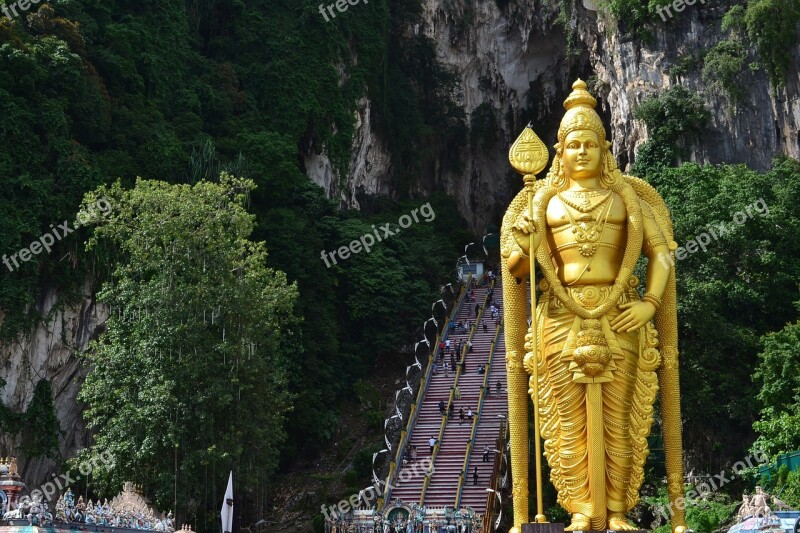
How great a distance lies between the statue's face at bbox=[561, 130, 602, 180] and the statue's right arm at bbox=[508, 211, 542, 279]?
69cm

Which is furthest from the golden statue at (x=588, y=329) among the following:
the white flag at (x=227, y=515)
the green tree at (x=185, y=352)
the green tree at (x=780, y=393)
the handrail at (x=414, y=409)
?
the handrail at (x=414, y=409)

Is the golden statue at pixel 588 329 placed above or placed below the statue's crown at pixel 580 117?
below

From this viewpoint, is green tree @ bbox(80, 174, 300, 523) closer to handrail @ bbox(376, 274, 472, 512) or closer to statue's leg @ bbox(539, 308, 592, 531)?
handrail @ bbox(376, 274, 472, 512)

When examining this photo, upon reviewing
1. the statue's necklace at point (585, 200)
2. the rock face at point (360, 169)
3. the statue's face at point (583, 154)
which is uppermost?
the rock face at point (360, 169)

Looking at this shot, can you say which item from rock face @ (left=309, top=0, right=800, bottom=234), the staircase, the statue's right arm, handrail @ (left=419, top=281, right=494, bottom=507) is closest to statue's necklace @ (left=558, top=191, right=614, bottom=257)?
the statue's right arm

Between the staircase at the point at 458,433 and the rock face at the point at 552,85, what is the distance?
6.47 meters

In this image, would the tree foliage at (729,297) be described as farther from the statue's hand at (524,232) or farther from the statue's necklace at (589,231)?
the statue's hand at (524,232)

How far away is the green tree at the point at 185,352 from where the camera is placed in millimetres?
18969

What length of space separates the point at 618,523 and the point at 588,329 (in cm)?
183

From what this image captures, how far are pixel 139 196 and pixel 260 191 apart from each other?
7964mm

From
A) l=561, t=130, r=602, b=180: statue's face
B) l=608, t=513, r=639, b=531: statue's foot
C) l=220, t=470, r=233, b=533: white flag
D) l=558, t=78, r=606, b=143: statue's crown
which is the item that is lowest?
l=608, t=513, r=639, b=531: statue's foot

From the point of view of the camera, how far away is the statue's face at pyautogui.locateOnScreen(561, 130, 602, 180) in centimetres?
1253

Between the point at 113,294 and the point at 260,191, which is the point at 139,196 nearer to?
the point at 113,294

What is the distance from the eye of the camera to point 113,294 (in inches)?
798
